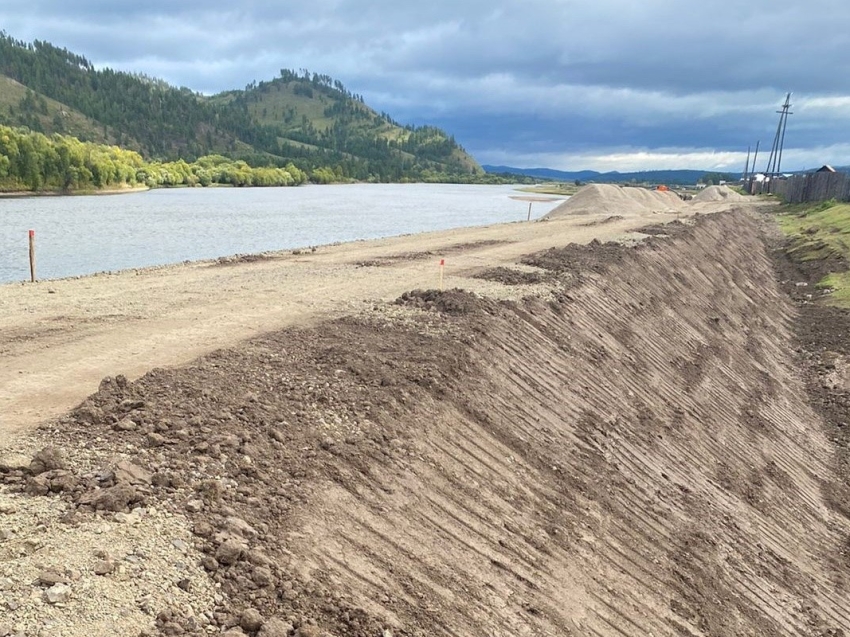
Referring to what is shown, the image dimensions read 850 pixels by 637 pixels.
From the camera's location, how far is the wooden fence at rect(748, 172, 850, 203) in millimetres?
55397

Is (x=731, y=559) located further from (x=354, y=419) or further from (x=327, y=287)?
(x=327, y=287)

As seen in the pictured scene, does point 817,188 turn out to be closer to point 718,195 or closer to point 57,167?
point 718,195

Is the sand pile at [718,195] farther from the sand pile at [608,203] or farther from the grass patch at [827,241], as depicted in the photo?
the grass patch at [827,241]

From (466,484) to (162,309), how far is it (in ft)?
26.4

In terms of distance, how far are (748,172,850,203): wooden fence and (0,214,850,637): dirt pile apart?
49.6 m

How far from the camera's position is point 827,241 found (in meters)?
37.4

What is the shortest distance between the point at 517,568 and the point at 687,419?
27.7 ft

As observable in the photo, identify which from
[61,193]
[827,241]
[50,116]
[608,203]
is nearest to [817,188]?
[608,203]

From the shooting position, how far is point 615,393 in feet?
40.8

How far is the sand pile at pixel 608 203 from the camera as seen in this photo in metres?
60.7

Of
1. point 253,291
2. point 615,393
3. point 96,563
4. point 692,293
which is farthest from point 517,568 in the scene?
point 692,293

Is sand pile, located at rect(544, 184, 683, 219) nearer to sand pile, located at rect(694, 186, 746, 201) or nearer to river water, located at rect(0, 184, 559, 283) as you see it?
river water, located at rect(0, 184, 559, 283)

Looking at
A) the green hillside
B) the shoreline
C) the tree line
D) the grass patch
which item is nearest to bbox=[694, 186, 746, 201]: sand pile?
the grass patch

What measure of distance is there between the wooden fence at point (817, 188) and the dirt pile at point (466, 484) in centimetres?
4958
